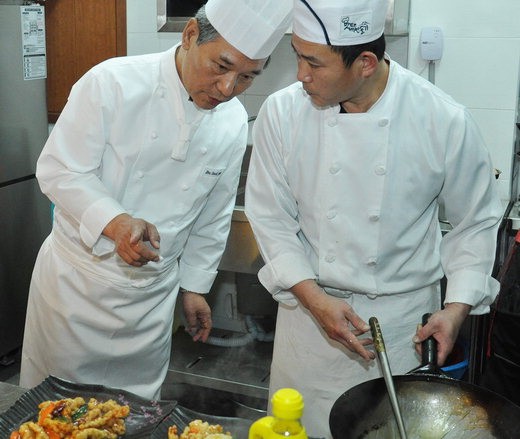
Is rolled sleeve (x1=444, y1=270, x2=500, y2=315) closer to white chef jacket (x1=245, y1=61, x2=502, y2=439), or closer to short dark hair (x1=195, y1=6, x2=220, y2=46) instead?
white chef jacket (x1=245, y1=61, x2=502, y2=439)

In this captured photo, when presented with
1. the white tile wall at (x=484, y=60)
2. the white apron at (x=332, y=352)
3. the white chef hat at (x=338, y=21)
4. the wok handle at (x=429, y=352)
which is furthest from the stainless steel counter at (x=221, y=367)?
the white chef hat at (x=338, y=21)

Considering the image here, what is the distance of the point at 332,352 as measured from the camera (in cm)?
209

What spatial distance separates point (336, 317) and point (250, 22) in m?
0.78

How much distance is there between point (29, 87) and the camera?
383cm

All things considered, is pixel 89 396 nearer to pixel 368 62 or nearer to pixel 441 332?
pixel 441 332

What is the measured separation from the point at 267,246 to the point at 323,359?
14.5 inches

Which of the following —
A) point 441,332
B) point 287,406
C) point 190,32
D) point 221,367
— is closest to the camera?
point 287,406

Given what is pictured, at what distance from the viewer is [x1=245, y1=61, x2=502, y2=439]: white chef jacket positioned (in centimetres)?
191

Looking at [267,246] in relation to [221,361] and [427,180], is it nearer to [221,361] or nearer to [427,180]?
[427,180]

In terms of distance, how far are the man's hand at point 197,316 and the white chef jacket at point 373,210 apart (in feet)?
1.29

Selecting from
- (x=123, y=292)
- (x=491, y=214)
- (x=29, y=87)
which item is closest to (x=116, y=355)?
(x=123, y=292)

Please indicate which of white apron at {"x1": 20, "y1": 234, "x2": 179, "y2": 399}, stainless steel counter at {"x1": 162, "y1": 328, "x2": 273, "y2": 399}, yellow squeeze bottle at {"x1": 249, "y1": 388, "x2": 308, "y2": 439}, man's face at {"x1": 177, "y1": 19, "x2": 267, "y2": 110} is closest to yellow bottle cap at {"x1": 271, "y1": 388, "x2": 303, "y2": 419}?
yellow squeeze bottle at {"x1": 249, "y1": 388, "x2": 308, "y2": 439}

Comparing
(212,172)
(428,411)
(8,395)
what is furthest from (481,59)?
(8,395)

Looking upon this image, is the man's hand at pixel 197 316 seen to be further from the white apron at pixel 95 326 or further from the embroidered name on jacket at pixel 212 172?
the embroidered name on jacket at pixel 212 172
